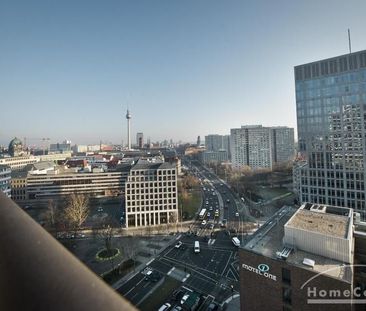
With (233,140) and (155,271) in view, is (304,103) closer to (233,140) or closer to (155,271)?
(155,271)

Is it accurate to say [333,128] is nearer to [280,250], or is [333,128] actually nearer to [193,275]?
[280,250]

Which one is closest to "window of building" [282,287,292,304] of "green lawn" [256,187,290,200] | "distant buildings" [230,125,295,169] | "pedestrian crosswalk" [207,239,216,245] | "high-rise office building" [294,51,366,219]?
"pedestrian crosswalk" [207,239,216,245]

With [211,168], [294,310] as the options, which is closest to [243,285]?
[294,310]

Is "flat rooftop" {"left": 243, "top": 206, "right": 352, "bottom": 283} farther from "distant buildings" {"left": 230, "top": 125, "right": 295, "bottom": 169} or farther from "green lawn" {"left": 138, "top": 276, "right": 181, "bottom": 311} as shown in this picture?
"distant buildings" {"left": 230, "top": 125, "right": 295, "bottom": 169}

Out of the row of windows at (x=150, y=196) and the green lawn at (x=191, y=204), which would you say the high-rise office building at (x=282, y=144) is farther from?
the row of windows at (x=150, y=196)

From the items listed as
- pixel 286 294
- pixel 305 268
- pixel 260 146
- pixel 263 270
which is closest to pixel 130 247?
pixel 263 270

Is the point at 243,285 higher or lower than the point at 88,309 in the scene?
lower
